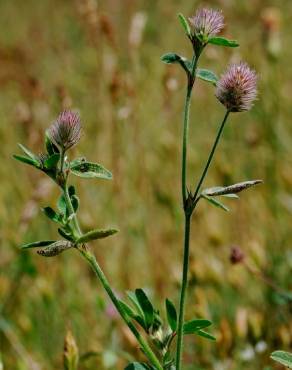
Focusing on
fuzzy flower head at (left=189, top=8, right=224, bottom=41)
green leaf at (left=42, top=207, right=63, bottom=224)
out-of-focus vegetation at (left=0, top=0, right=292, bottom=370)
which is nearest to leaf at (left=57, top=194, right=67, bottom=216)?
green leaf at (left=42, top=207, right=63, bottom=224)

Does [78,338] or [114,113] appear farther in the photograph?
[114,113]

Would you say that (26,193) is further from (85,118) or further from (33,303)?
(85,118)

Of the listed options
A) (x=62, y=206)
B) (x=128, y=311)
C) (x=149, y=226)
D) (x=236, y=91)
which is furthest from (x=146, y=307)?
(x=149, y=226)

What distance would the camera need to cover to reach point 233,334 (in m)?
1.26

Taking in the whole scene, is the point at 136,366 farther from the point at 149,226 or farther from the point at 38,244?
the point at 149,226

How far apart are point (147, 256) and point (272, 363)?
2.05ft

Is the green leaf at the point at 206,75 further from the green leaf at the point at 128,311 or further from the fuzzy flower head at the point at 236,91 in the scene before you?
the green leaf at the point at 128,311

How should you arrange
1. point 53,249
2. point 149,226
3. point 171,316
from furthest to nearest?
1. point 149,226
2. point 171,316
3. point 53,249

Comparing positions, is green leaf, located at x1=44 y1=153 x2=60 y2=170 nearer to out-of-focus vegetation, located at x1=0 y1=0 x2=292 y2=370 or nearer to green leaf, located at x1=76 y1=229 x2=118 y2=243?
green leaf, located at x1=76 y1=229 x2=118 y2=243

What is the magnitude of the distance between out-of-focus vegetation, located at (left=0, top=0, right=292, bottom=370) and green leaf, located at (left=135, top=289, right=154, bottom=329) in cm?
36

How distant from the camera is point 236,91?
2.18ft

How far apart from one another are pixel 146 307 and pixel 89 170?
0.16 metres

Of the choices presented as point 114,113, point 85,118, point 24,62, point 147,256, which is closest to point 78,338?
point 147,256

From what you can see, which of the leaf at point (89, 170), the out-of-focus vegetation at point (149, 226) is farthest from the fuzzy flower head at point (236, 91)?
the out-of-focus vegetation at point (149, 226)
